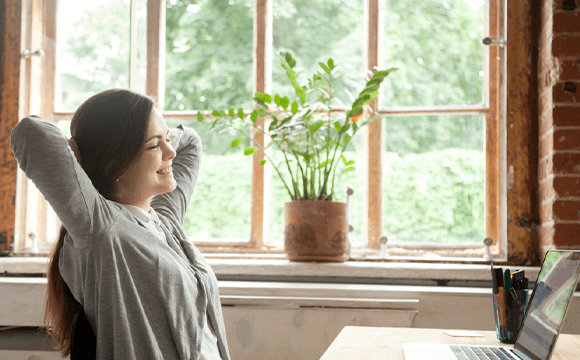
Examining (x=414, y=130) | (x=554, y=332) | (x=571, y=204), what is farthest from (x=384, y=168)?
(x=554, y=332)

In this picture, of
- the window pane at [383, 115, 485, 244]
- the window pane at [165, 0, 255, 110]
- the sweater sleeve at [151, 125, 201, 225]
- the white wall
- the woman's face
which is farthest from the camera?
the window pane at [165, 0, 255, 110]

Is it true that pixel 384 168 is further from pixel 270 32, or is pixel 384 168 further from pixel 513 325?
pixel 513 325

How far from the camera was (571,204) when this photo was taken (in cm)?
194

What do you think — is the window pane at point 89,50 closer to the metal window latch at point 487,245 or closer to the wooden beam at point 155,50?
the wooden beam at point 155,50

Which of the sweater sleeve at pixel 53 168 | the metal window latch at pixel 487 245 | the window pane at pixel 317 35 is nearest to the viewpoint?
the sweater sleeve at pixel 53 168

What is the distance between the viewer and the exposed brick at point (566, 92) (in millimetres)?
1962

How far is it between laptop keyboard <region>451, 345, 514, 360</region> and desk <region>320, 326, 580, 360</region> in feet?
0.34

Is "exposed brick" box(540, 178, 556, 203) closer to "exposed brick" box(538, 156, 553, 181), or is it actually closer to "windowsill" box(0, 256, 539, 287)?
"exposed brick" box(538, 156, 553, 181)

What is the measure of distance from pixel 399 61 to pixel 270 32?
627mm

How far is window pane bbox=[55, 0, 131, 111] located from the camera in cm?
259

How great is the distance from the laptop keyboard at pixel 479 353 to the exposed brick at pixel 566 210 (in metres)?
0.90

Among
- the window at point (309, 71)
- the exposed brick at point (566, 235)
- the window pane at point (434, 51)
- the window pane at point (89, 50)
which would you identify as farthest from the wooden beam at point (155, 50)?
the exposed brick at point (566, 235)

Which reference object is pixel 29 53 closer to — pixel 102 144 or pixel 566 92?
pixel 102 144

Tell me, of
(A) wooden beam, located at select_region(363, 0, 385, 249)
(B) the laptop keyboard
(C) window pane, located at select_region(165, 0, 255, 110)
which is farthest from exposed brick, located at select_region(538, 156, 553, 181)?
(C) window pane, located at select_region(165, 0, 255, 110)
